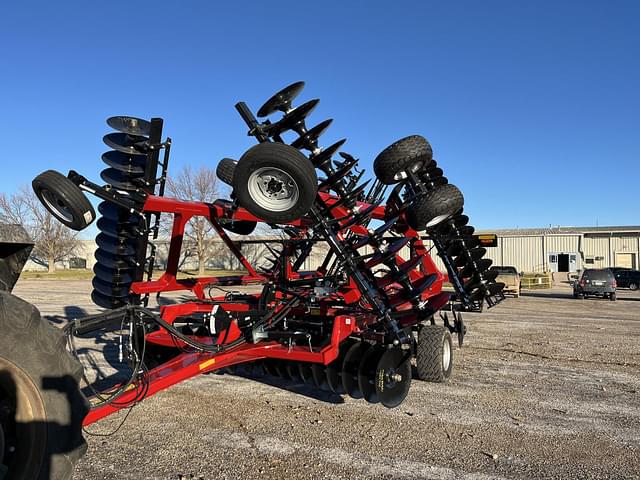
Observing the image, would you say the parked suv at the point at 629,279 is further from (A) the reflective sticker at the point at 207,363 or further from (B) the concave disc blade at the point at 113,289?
(A) the reflective sticker at the point at 207,363

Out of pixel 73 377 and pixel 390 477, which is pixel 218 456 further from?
pixel 73 377

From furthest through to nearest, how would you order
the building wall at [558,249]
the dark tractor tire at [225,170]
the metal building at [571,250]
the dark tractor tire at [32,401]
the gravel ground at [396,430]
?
the building wall at [558,249]
the metal building at [571,250]
the dark tractor tire at [225,170]
the gravel ground at [396,430]
the dark tractor tire at [32,401]

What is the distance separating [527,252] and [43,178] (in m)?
41.6

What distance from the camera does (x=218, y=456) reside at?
396 cm

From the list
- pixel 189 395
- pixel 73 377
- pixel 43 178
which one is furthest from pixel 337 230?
pixel 73 377

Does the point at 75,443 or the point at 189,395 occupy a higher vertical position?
the point at 75,443

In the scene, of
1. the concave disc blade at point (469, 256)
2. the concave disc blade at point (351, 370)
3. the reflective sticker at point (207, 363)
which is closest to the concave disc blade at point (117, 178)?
the reflective sticker at point (207, 363)

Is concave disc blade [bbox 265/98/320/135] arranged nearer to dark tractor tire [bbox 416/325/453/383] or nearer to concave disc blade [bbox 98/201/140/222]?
concave disc blade [bbox 98/201/140/222]

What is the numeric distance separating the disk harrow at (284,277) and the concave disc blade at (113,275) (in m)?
→ 0.02

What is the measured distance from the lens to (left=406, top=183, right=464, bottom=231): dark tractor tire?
18.5ft

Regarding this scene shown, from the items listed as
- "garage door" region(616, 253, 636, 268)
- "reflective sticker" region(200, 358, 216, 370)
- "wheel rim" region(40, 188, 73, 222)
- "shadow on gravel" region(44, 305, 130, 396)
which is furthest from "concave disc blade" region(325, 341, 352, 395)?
"garage door" region(616, 253, 636, 268)

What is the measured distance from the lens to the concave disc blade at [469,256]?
26.8 ft

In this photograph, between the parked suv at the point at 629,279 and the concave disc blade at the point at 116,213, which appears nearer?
the concave disc blade at the point at 116,213

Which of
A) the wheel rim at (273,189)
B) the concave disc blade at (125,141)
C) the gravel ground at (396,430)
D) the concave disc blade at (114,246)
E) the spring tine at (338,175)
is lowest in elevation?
the gravel ground at (396,430)
